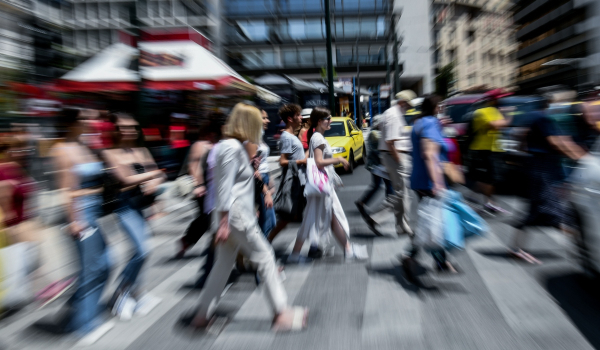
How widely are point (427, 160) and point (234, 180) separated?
1.81m

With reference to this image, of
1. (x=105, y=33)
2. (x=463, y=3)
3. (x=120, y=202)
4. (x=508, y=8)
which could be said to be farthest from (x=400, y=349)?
(x=463, y=3)

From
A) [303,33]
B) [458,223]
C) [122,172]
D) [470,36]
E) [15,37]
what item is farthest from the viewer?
[470,36]

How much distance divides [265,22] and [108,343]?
4546 centimetres

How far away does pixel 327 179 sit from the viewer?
5.38 meters

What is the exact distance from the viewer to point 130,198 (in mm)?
4074

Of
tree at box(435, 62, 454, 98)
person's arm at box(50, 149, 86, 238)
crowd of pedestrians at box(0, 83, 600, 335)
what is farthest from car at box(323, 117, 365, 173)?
tree at box(435, 62, 454, 98)

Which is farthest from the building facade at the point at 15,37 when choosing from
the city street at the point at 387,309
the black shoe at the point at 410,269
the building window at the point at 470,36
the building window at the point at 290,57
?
the building window at the point at 470,36

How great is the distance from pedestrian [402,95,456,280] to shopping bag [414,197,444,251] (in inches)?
4.2

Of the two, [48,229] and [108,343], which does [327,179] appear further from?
[48,229]

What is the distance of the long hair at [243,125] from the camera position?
11.7 feet

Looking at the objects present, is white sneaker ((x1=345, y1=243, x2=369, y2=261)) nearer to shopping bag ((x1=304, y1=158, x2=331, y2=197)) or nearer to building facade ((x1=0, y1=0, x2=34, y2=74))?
shopping bag ((x1=304, y1=158, x2=331, y2=197))

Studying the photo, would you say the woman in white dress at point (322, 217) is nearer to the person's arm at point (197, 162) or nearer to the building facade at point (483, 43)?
the person's arm at point (197, 162)

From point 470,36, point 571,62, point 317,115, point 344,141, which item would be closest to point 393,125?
point 317,115

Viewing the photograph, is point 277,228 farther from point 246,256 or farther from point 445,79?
point 445,79
